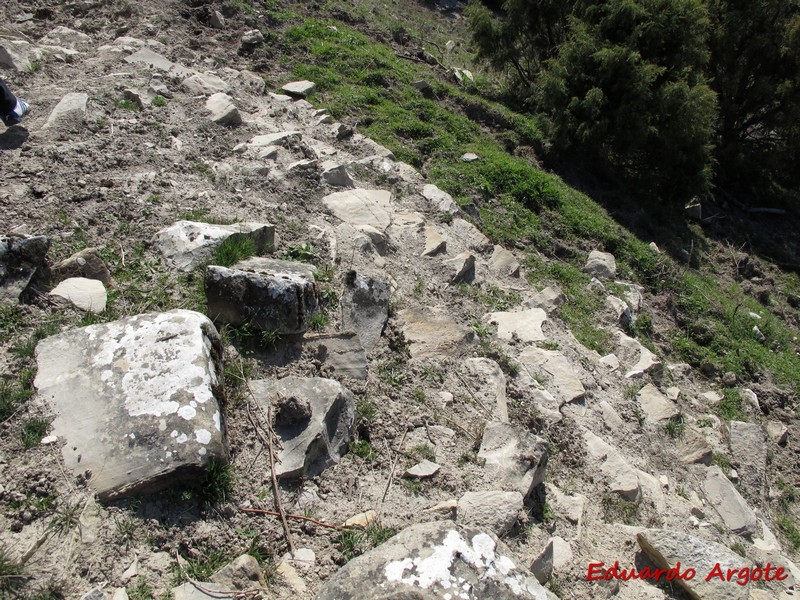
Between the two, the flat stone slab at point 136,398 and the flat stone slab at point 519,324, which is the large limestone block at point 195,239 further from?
the flat stone slab at point 519,324

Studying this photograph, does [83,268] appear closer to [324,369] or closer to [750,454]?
[324,369]

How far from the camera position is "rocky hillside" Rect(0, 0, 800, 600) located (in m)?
3.17

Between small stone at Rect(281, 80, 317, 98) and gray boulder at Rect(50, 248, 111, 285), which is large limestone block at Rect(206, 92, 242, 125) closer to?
small stone at Rect(281, 80, 317, 98)

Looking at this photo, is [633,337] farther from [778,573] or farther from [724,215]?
[724,215]

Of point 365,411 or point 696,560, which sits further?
point 365,411

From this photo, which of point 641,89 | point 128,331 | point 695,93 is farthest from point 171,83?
point 695,93

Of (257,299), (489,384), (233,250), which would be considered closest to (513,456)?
(489,384)

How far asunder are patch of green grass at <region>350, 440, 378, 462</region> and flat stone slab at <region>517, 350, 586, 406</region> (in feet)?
6.62

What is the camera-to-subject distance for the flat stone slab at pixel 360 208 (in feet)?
21.6

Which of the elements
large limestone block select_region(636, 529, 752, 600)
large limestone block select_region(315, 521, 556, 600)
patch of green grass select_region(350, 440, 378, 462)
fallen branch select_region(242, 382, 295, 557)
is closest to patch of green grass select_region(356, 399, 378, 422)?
patch of green grass select_region(350, 440, 378, 462)

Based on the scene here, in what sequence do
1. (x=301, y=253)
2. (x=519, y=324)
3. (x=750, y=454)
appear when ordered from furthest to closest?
(x=750, y=454)
(x=519, y=324)
(x=301, y=253)

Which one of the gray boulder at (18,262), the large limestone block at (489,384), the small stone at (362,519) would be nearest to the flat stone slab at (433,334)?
the large limestone block at (489,384)

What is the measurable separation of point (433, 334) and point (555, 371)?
1260mm

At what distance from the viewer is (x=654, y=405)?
20.6ft
